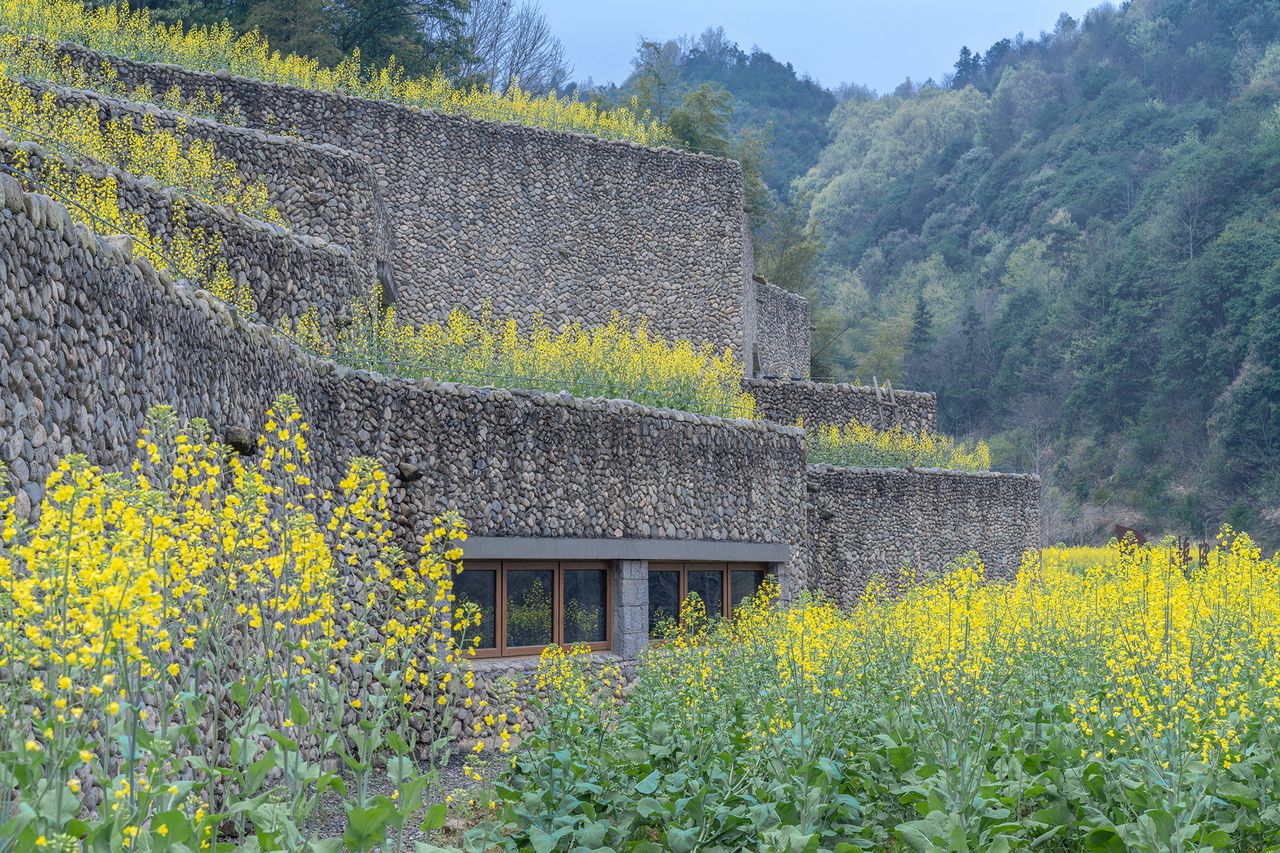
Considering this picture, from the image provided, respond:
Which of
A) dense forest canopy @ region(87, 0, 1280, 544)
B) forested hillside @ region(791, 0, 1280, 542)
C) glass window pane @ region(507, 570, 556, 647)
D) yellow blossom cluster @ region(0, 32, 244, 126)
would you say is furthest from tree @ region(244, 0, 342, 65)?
forested hillside @ region(791, 0, 1280, 542)

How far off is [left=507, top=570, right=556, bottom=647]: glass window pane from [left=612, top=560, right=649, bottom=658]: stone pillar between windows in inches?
35.7

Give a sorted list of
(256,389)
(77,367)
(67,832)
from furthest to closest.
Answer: (256,389) → (77,367) → (67,832)

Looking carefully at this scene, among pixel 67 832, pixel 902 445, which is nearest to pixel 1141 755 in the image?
pixel 67 832

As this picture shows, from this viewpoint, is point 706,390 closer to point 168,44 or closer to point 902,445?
point 902,445

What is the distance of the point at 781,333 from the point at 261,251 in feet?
59.2

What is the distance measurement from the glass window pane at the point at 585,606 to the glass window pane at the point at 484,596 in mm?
981

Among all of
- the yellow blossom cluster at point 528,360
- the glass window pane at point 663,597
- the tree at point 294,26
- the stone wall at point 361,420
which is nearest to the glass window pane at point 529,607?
the stone wall at point 361,420

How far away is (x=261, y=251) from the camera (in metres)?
12.3

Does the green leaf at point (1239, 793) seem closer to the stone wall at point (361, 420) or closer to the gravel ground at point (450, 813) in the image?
the gravel ground at point (450, 813)

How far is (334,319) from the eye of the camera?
43.9ft

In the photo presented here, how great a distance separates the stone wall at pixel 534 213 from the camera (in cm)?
1903

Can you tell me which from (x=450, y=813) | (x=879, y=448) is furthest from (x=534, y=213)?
(x=450, y=813)

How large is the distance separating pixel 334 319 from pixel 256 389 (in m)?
4.41

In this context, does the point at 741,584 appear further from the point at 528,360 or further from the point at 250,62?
the point at 250,62
